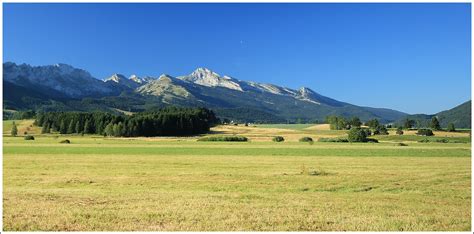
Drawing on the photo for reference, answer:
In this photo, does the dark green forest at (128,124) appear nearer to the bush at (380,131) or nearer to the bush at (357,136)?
the bush at (380,131)

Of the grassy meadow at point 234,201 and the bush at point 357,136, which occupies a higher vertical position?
the bush at point 357,136

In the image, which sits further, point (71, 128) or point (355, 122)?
point (71, 128)

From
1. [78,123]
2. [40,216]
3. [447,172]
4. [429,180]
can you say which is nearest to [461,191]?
[429,180]

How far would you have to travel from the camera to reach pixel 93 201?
21188mm

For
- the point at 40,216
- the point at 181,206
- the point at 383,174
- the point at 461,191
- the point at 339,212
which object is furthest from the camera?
the point at 383,174

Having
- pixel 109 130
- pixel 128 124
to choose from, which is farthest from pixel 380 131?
pixel 109 130

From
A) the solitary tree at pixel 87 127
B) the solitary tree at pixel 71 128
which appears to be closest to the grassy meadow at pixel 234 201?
the solitary tree at pixel 87 127

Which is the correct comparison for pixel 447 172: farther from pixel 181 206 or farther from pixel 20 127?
pixel 20 127

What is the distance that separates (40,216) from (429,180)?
82.9 feet

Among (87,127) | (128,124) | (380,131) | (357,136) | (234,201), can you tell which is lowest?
(234,201)

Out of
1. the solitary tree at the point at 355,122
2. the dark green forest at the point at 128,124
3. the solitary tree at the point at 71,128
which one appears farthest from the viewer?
the solitary tree at the point at 71,128

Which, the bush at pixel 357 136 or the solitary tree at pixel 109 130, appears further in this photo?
the solitary tree at pixel 109 130

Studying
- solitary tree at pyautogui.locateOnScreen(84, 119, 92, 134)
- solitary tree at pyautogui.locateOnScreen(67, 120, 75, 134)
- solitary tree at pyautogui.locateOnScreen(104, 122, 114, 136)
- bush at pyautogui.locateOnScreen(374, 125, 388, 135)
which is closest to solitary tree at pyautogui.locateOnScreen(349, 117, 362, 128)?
bush at pyautogui.locateOnScreen(374, 125, 388, 135)

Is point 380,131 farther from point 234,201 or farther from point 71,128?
point 234,201
